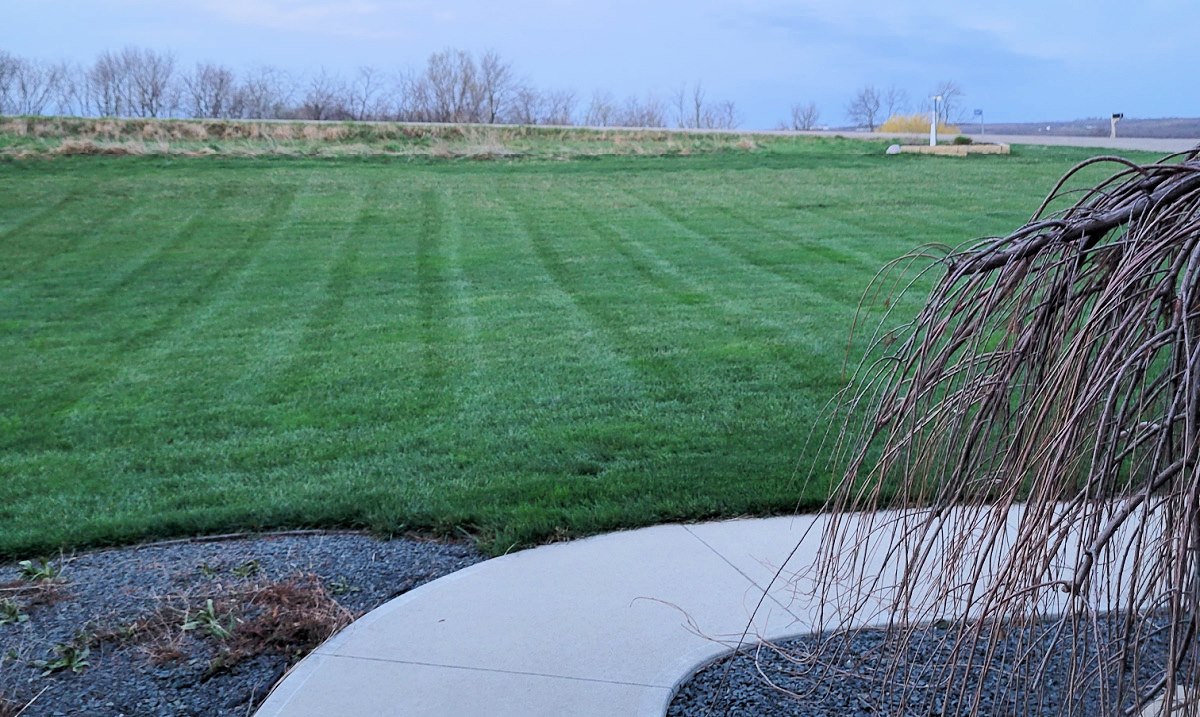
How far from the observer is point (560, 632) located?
13.2 feet

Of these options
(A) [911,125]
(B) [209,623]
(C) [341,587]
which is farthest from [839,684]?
(A) [911,125]

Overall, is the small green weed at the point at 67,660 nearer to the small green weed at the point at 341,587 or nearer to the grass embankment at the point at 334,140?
the small green weed at the point at 341,587

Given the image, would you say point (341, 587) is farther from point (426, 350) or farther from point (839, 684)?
point (426, 350)

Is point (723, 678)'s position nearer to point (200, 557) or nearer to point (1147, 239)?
point (1147, 239)

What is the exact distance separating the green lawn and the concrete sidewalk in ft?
1.49

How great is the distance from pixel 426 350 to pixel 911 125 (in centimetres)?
3283

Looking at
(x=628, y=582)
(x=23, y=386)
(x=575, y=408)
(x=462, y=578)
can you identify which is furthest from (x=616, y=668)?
(x=23, y=386)

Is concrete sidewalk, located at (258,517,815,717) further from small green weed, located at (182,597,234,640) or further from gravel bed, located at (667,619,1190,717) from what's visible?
small green weed, located at (182,597,234,640)

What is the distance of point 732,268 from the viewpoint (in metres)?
12.9

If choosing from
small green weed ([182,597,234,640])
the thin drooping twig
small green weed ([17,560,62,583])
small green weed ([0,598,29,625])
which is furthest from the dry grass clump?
the thin drooping twig

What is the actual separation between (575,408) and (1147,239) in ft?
17.3

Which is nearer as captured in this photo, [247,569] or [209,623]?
[209,623]

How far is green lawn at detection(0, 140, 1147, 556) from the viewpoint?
570cm

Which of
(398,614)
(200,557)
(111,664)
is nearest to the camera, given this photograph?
(111,664)
